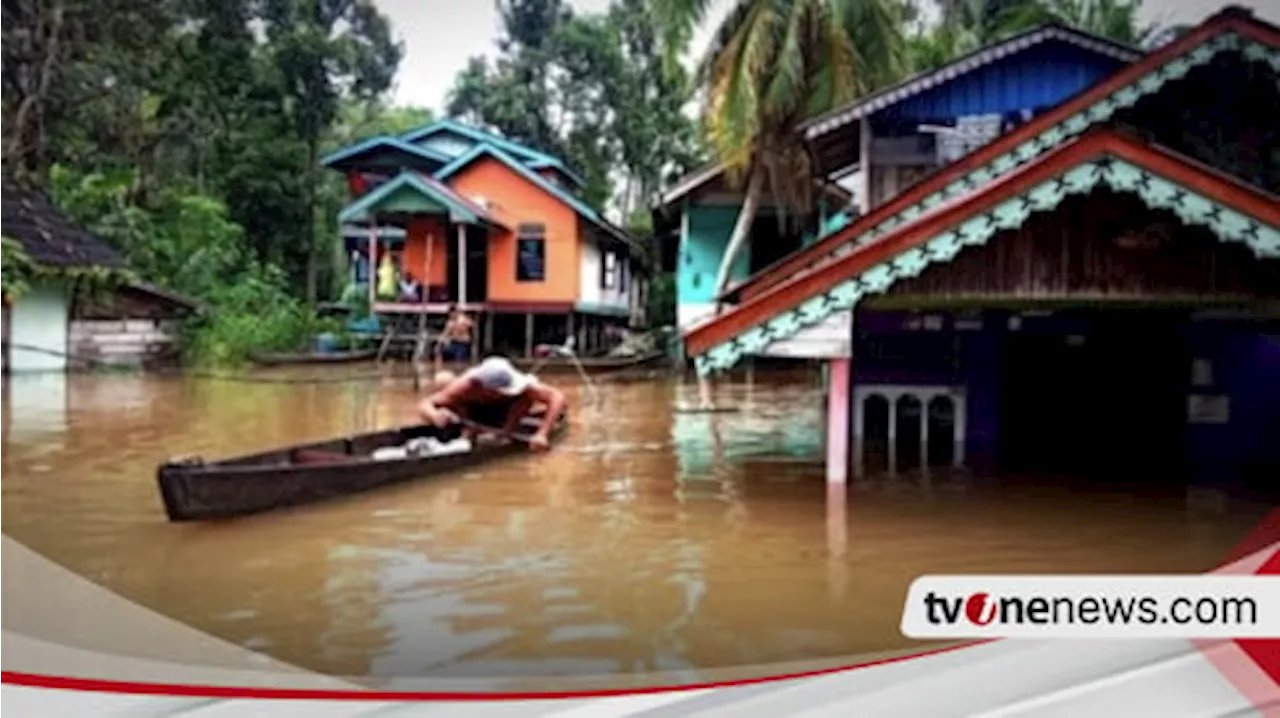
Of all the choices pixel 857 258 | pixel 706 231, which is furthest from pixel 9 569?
pixel 857 258

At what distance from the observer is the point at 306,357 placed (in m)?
1.66

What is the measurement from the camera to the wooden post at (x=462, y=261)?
1.78 meters

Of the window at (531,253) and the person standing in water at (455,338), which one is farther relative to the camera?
the person standing in water at (455,338)

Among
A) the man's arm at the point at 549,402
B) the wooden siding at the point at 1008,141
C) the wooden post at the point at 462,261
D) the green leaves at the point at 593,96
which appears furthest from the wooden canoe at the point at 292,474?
the green leaves at the point at 593,96

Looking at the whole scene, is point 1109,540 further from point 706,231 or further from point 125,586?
point 125,586

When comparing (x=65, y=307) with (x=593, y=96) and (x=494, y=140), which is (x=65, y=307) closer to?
(x=494, y=140)

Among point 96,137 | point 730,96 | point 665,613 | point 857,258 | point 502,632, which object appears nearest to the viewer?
point 96,137

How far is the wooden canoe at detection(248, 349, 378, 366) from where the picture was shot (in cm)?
166

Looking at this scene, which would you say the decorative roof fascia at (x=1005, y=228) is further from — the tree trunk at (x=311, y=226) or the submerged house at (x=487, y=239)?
the tree trunk at (x=311, y=226)

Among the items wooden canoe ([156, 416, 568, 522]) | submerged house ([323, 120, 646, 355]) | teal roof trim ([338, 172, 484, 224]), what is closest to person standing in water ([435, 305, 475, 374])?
submerged house ([323, 120, 646, 355])

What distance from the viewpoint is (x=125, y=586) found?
141 centimetres

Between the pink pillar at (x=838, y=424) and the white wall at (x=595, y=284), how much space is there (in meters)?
1.24

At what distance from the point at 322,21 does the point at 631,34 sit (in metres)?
0.37

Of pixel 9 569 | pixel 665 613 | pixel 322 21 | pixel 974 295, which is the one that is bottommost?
pixel 665 613
